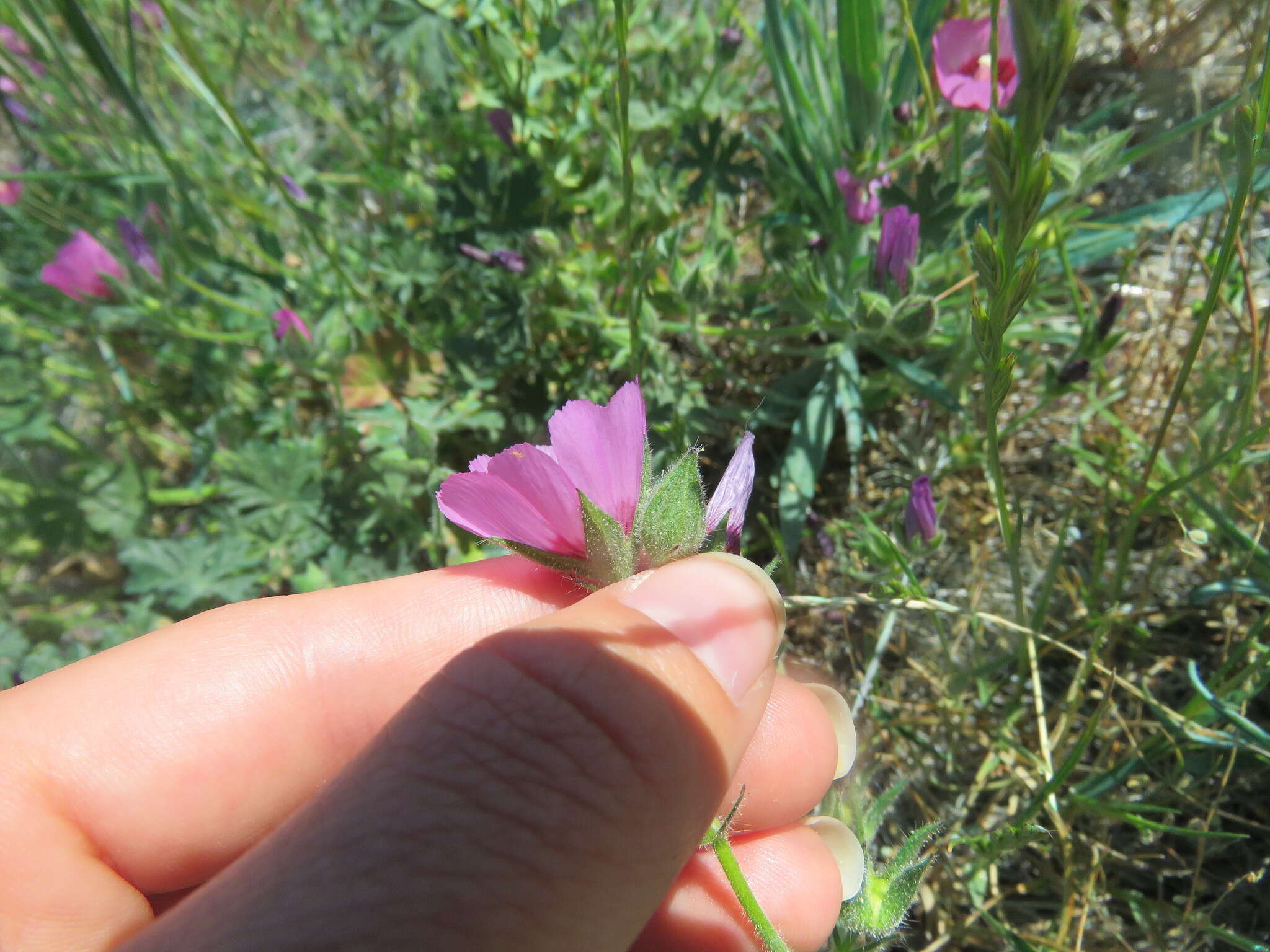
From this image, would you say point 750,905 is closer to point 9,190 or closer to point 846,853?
point 846,853

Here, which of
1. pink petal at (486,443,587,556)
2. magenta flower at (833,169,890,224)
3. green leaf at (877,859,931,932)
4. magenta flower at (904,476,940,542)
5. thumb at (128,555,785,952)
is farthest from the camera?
magenta flower at (833,169,890,224)

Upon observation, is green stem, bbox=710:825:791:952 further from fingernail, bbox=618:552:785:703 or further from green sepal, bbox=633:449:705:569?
green sepal, bbox=633:449:705:569

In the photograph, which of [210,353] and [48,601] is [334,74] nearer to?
[210,353]

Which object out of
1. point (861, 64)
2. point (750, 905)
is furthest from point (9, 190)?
point (750, 905)

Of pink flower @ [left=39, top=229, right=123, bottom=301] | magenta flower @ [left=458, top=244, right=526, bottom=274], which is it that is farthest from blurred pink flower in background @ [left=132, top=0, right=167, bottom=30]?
magenta flower @ [left=458, top=244, right=526, bottom=274]

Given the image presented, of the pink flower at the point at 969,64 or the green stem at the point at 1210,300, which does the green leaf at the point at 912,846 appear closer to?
the green stem at the point at 1210,300

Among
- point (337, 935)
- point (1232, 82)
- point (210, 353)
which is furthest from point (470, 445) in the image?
point (1232, 82)
